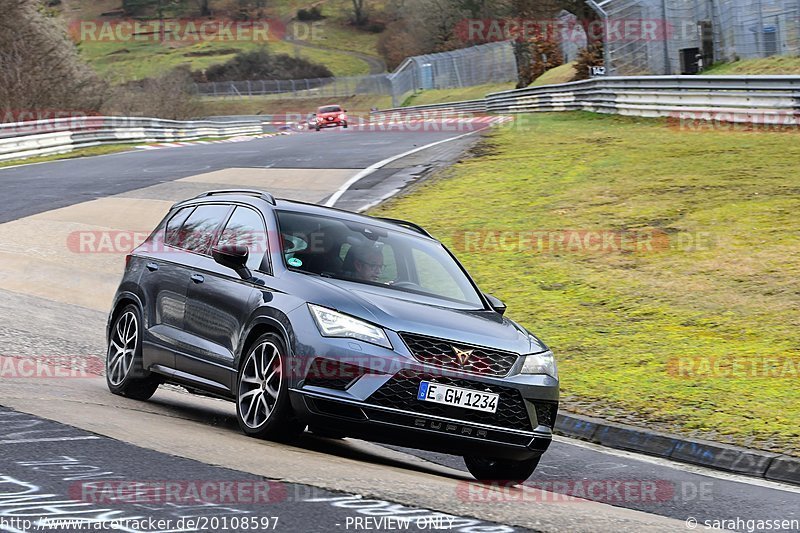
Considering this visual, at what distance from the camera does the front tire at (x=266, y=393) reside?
7.66m

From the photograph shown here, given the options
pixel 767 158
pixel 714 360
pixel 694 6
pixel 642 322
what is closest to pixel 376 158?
pixel 767 158

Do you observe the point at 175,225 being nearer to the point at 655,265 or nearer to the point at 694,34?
the point at 655,265

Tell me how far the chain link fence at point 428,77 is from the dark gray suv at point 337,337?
67885 mm

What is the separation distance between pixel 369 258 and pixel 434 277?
0.59 m

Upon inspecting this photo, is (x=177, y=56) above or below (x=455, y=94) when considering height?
above

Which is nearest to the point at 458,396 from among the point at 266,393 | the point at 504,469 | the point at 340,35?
the point at 504,469

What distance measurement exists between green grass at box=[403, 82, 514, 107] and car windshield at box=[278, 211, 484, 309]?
64528 millimetres

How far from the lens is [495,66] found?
76.9 meters

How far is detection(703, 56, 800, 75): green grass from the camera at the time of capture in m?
32.7

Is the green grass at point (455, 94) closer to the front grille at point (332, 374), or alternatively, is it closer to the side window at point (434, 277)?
the side window at point (434, 277)

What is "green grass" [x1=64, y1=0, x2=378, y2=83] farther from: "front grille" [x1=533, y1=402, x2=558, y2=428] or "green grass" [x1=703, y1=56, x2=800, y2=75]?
"front grille" [x1=533, y1=402, x2=558, y2=428]

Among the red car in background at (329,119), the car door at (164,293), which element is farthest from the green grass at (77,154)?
the car door at (164,293)

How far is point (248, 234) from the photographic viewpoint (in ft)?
29.3

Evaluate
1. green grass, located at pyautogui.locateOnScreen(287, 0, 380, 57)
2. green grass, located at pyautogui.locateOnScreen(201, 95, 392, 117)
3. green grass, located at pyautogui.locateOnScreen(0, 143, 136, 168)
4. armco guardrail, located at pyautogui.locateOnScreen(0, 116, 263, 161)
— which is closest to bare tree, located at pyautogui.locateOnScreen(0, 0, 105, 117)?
armco guardrail, located at pyautogui.locateOnScreen(0, 116, 263, 161)
